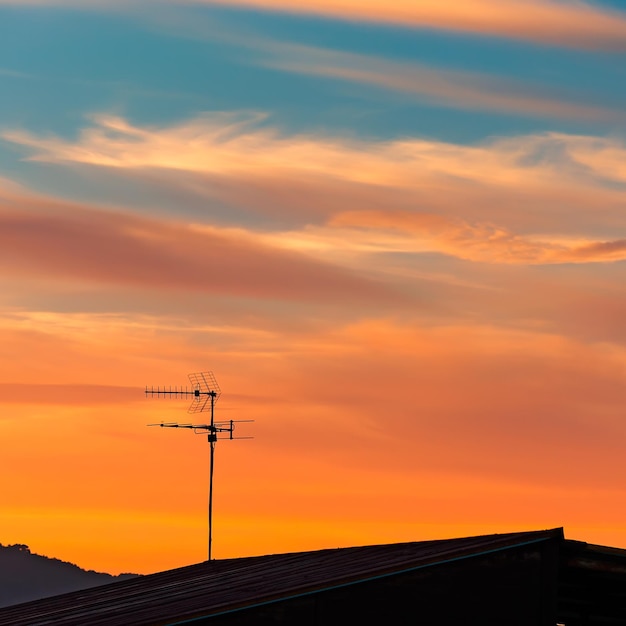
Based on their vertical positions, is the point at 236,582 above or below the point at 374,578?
above

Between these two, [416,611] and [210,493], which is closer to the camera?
[416,611]

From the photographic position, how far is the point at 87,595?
40531 millimetres

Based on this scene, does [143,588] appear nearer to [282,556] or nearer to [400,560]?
[282,556]

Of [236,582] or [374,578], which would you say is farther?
[236,582]

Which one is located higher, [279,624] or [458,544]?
[458,544]

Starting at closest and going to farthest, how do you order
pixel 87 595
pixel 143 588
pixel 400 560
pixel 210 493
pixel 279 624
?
pixel 279 624
pixel 400 560
pixel 143 588
pixel 87 595
pixel 210 493

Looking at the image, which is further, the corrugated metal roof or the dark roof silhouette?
the corrugated metal roof

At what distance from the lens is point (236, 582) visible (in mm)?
32781

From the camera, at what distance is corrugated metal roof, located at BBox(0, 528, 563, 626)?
27.2 metres

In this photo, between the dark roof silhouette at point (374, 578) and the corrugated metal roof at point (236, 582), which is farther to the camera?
the corrugated metal roof at point (236, 582)

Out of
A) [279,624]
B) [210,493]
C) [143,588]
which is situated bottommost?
[279,624]

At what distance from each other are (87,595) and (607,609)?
56.2ft

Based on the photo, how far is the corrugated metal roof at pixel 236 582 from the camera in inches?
1072

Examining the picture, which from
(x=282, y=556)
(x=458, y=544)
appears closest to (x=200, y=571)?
(x=282, y=556)
